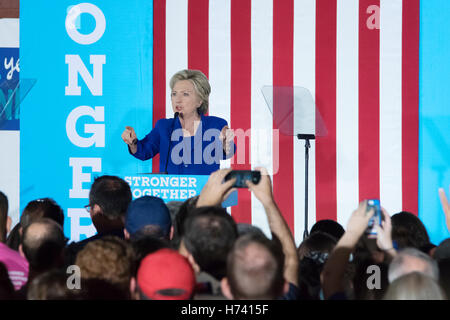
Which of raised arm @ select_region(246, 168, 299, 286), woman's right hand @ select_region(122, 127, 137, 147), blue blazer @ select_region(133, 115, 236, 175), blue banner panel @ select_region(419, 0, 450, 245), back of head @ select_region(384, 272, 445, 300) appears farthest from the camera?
blue banner panel @ select_region(419, 0, 450, 245)

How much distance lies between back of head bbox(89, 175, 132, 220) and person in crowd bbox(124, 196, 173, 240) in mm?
312

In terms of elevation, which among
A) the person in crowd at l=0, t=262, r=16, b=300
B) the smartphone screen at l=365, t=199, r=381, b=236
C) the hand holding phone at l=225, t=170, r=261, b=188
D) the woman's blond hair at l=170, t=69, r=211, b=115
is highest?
the woman's blond hair at l=170, t=69, r=211, b=115

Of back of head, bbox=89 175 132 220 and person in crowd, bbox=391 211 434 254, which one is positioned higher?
back of head, bbox=89 175 132 220

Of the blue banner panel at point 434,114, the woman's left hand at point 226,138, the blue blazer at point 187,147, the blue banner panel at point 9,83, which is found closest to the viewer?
the woman's left hand at point 226,138

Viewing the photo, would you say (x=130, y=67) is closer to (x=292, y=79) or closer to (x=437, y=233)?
(x=292, y=79)

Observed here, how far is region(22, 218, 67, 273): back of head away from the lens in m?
1.81

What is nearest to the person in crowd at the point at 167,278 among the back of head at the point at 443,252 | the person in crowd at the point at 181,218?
the person in crowd at the point at 181,218

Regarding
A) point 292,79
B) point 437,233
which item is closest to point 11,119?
point 292,79

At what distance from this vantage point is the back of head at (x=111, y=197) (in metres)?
2.34

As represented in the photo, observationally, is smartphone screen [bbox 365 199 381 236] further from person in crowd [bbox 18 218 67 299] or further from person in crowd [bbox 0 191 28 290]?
person in crowd [bbox 0 191 28 290]

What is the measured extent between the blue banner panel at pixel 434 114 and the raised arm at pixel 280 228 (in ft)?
9.39

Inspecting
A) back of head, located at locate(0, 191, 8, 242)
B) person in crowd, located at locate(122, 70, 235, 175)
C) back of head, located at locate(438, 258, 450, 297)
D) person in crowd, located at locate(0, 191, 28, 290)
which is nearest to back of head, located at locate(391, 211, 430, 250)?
back of head, located at locate(438, 258, 450, 297)

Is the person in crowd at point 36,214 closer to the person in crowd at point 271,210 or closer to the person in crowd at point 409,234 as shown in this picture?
the person in crowd at point 271,210
